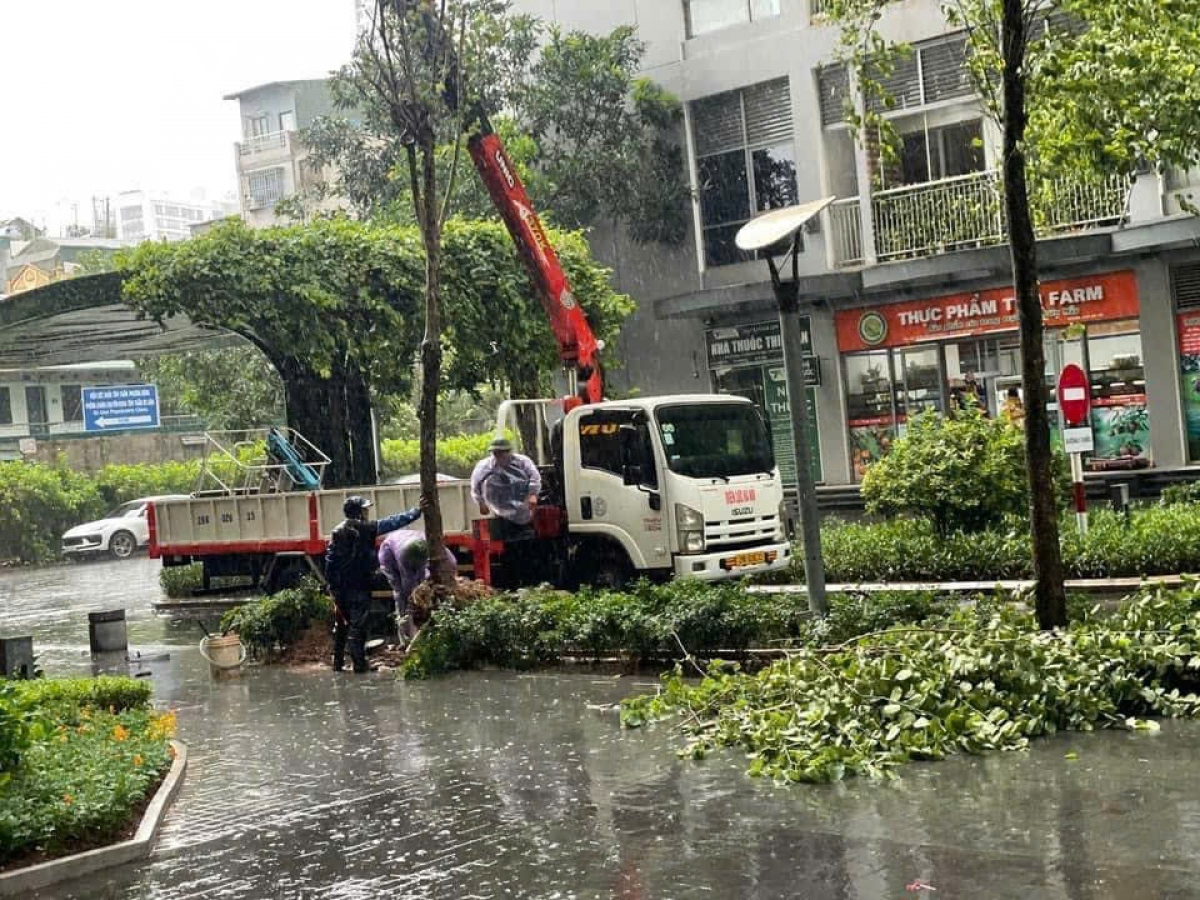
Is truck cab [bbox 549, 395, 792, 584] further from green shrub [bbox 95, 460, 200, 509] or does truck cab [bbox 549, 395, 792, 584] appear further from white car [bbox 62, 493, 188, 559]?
Answer: green shrub [bbox 95, 460, 200, 509]

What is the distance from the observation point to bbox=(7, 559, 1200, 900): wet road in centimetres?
688

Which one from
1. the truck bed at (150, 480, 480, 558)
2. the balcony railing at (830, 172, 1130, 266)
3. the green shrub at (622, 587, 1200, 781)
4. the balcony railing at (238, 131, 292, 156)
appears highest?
the balcony railing at (238, 131, 292, 156)

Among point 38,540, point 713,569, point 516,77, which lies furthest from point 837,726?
point 38,540

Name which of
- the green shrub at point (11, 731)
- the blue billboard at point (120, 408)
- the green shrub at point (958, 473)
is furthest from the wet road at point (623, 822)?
the blue billboard at point (120, 408)

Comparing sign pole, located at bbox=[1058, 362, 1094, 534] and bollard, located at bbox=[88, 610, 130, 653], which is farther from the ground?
sign pole, located at bbox=[1058, 362, 1094, 534]

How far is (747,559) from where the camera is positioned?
1748cm

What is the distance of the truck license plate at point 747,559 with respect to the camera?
17.3 metres

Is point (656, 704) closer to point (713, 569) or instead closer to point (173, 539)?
point (713, 569)

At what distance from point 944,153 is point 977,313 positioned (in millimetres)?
2912

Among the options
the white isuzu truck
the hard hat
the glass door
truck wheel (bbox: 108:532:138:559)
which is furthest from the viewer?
the glass door

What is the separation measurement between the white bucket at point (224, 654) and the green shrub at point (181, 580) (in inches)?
349

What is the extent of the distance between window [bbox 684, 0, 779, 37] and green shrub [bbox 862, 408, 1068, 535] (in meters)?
14.9

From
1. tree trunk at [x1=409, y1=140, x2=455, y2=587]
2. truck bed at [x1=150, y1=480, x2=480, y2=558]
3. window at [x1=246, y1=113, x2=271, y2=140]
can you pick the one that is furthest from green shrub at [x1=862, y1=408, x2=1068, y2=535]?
window at [x1=246, y1=113, x2=271, y2=140]

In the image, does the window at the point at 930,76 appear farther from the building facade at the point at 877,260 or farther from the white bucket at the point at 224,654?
the white bucket at the point at 224,654
